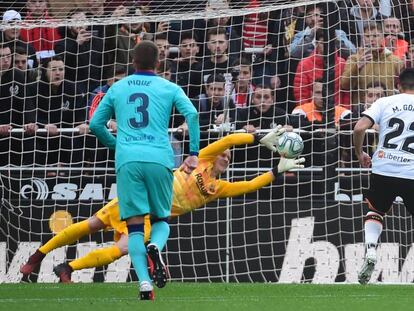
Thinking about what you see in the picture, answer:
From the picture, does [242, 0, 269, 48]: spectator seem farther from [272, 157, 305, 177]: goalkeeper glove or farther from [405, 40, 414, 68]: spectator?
[272, 157, 305, 177]: goalkeeper glove

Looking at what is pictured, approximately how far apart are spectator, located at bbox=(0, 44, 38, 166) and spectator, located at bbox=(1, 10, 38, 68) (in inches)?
7.4

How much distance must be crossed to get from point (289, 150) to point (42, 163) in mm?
3711

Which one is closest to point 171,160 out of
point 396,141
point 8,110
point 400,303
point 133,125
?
point 133,125

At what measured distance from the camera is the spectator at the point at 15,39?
1519cm

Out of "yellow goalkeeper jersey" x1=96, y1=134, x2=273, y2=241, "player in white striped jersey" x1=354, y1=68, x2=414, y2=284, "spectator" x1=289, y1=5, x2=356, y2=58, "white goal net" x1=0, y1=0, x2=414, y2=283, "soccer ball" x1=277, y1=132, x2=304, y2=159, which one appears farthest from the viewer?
"spectator" x1=289, y1=5, x2=356, y2=58

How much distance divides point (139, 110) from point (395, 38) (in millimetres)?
6879

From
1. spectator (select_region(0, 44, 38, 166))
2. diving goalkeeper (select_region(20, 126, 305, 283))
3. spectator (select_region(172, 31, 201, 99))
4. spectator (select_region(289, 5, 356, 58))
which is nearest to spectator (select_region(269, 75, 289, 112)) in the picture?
spectator (select_region(289, 5, 356, 58))

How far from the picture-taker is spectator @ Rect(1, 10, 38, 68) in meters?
15.2

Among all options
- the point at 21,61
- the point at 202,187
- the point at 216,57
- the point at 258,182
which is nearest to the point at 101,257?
the point at 202,187

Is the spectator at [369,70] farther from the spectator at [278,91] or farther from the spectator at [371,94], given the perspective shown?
the spectator at [278,91]

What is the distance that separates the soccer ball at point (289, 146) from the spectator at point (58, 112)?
9.67 ft

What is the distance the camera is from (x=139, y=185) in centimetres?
954

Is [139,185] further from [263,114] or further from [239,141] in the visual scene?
[263,114]

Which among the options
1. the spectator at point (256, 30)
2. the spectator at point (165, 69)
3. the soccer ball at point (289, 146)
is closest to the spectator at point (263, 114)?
the spectator at point (256, 30)
